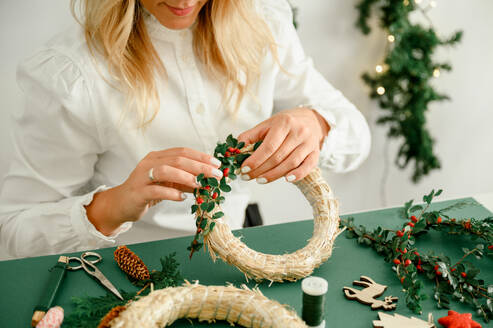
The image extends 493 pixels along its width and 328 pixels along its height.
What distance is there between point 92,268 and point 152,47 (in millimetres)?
639

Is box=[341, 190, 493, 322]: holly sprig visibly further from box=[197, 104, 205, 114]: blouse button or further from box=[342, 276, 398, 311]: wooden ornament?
box=[197, 104, 205, 114]: blouse button

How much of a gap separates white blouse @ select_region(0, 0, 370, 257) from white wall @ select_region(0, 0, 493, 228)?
0.67 metres

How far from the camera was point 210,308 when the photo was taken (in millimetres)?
866

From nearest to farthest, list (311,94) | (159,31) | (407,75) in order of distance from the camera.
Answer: (159,31) < (311,94) < (407,75)

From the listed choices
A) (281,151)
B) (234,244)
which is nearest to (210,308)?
(234,244)

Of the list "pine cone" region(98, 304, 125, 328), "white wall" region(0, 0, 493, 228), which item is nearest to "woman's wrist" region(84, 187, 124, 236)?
"pine cone" region(98, 304, 125, 328)

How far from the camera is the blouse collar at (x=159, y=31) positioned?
130 centimetres

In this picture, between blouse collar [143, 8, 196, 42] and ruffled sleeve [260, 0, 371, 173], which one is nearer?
blouse collar [143, 8, 196, 42]

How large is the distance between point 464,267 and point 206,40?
914mm

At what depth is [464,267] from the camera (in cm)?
100

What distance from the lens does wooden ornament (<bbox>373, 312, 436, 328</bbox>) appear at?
869mm

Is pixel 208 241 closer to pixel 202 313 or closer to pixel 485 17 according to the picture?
pixel 202 313

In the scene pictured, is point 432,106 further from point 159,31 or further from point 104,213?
point 104,213

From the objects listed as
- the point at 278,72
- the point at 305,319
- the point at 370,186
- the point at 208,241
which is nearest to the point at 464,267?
the point at 305,319
